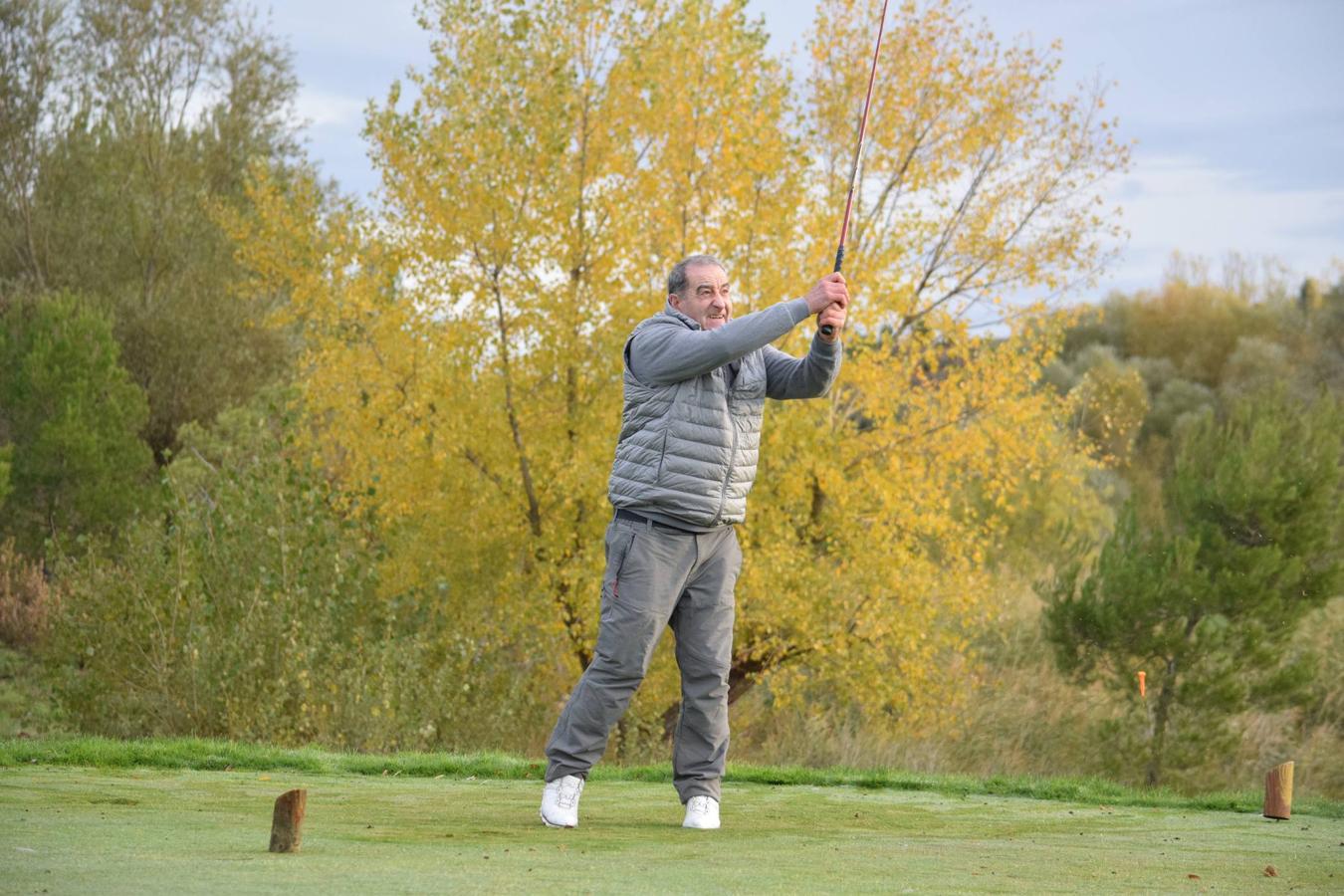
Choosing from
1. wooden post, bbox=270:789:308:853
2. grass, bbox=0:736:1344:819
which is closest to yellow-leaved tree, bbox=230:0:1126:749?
grass, bbox=0:736:1344:819

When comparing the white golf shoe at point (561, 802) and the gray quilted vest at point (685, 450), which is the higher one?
the gray quilted vest at point (685, 450)

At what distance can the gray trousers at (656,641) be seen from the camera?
5.22m

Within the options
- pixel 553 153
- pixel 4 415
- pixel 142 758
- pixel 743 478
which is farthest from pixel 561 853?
pixel 4 415

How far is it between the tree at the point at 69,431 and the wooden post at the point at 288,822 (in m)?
18.4

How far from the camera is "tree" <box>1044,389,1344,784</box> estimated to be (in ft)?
57.8

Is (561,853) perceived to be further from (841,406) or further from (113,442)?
(113,442)

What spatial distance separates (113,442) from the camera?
71.6 feet

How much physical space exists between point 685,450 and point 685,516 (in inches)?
8.6

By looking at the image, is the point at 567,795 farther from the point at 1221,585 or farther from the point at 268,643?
the point at 1221,585

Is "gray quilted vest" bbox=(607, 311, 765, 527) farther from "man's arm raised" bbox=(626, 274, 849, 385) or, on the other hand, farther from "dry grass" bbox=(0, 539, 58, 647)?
"dry grass" bbox=(0, 539, 58, 647)

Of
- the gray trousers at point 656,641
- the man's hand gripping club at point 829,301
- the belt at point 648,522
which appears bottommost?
the gray trousers at point 656,641

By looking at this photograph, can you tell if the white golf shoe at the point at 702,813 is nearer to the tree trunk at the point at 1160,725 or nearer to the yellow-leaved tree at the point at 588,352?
the yellow-leaved tree at the point at 588,352

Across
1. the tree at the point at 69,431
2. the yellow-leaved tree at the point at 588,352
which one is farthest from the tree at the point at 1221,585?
the tree at the point at 69,431

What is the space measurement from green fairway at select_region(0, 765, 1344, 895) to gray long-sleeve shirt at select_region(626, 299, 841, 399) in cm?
149
